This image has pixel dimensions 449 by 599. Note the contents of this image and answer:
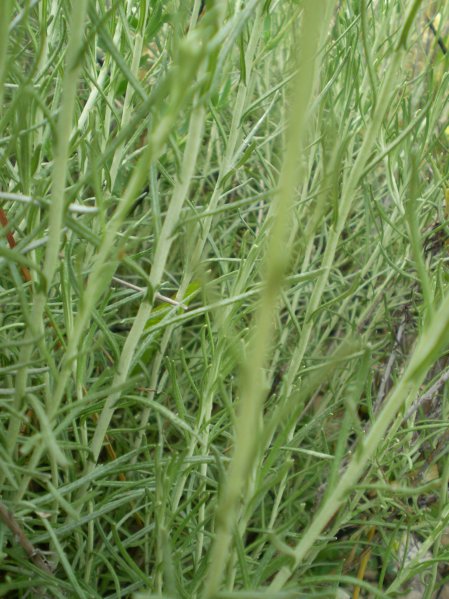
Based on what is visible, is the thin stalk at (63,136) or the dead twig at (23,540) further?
the dead twig at (23,540)

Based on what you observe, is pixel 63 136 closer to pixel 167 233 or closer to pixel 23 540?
pixel 167 233

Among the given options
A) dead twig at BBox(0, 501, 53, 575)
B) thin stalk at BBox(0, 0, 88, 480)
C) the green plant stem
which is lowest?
dead twig at BBox(0, 501, 53, 575)

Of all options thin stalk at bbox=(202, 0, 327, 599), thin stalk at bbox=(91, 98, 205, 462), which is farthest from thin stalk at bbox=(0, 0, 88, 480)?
thin stalk at bbox=(202, 0, 327, 599)

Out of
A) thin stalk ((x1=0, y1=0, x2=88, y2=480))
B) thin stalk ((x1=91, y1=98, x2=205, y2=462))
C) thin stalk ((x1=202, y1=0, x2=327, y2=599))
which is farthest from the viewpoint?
thin stalk ((x1=91, y1=98, x2=205, y2=462))

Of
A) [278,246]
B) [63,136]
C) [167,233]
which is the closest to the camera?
[278,246]

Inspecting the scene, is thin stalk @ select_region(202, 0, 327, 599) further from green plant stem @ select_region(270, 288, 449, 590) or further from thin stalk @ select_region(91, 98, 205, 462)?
thin stalk @ select_region(91, 98, 205, 462)

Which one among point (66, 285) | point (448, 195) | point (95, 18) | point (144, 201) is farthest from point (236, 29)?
point (144, 201)

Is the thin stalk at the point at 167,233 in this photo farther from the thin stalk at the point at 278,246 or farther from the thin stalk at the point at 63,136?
the thin stalk at the point at 278,246

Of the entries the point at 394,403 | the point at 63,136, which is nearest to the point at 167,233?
the point at 63,136

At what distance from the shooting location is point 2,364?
0.82 meters

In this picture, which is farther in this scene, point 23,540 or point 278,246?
point 23,540

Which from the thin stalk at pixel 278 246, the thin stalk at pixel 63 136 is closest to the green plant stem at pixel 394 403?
the thin stalk at pixel 278 246

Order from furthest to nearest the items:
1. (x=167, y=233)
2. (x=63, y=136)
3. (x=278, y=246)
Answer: (x=167, y=233) < (x=63, y=136) < (x=278, y=246)

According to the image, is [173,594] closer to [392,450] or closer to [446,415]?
[392,450]
